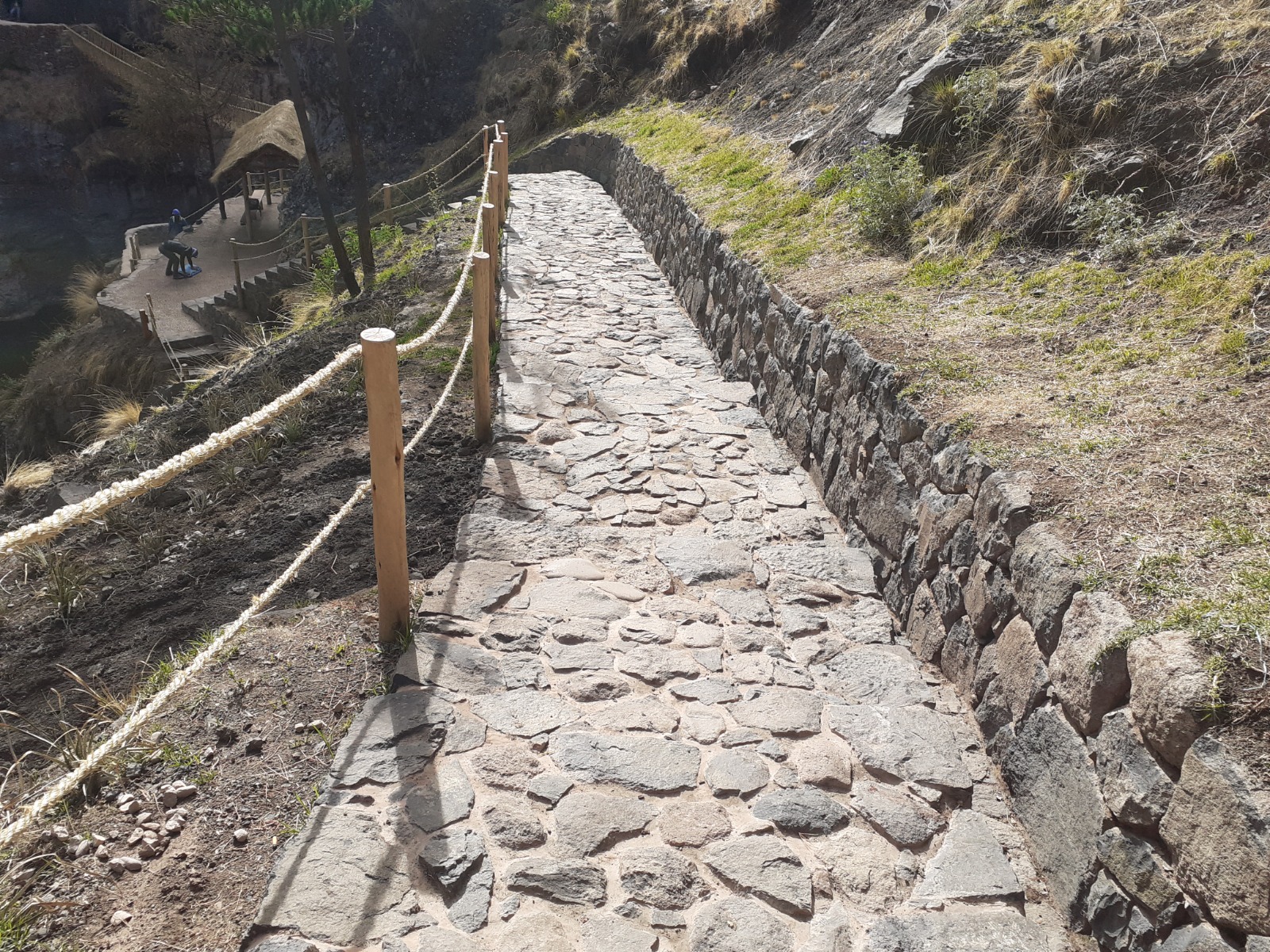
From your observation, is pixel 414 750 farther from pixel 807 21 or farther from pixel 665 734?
pixel 807 21

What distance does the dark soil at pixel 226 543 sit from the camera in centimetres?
455

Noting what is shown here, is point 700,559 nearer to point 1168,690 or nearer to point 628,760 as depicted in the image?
point 628,760

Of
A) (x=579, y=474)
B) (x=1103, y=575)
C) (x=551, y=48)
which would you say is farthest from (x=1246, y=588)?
(x=551, y=48)

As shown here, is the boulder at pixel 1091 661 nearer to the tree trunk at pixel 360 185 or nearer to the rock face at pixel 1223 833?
the rock face at pixel 1223 833

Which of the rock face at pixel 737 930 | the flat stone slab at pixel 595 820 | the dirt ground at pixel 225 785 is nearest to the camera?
the dirt ground at pixel 225 785

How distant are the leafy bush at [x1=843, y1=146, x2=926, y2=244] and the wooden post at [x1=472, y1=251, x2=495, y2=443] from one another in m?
3.18

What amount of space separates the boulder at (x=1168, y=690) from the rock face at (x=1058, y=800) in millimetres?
343

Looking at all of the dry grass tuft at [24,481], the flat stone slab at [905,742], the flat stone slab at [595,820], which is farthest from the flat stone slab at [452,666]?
the dry grass tuft at [24,481]

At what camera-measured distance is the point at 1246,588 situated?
2.58 meters

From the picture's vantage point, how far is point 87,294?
2355cm

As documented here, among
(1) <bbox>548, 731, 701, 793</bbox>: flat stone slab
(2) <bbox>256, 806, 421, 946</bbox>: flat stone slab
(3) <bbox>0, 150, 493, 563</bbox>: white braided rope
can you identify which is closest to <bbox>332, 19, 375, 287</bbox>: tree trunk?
(3) <bbox>0, 150, 493, 563</bbox>: white braided rope

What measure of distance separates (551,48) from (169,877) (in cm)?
2599

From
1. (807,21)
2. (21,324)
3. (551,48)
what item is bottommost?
(21,324)

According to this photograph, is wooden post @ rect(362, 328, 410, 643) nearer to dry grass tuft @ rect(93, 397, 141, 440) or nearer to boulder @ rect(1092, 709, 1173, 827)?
boulder @ rect(1092, 709, 1173, 827)
